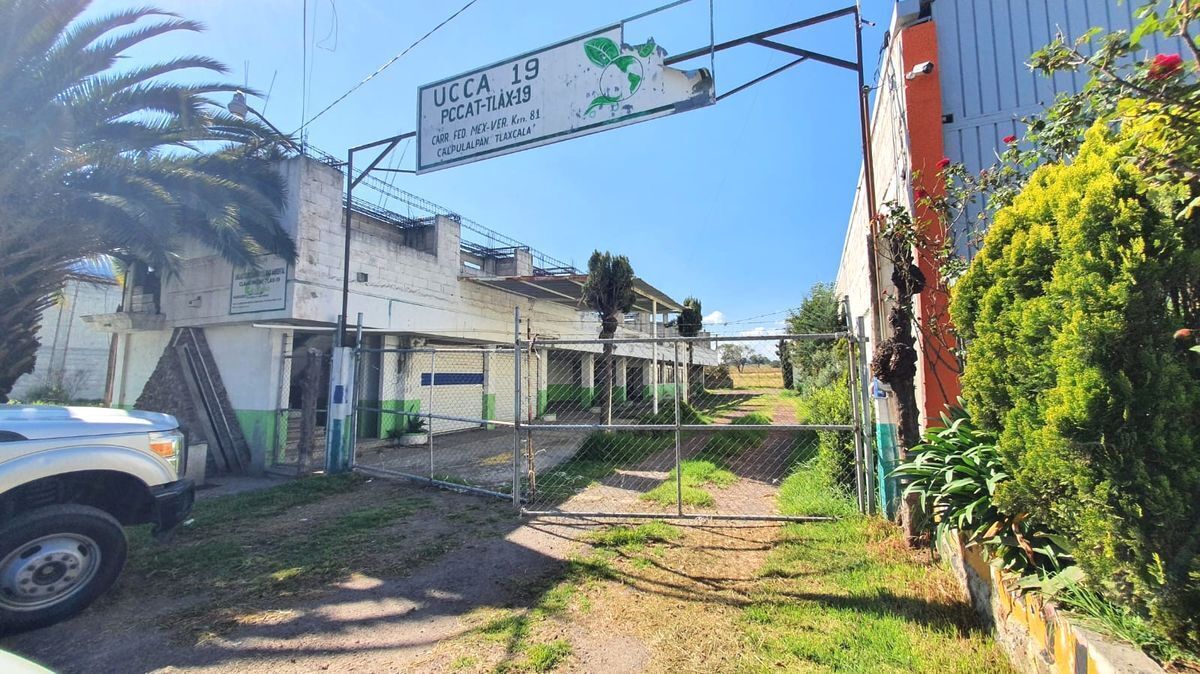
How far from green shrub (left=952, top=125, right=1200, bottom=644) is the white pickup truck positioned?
20.2 feet

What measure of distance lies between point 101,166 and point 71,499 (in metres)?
6.95

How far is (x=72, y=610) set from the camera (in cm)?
381

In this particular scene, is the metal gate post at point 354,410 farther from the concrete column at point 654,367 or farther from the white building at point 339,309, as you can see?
the concrete column at point 654,367

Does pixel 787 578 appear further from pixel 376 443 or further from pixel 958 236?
pixel 376 443

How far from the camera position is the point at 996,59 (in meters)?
5.23

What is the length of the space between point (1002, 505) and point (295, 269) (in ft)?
34.2

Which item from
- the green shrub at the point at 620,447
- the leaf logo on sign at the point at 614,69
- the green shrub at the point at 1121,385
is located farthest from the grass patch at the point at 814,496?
the leaf logo on sign at the point at 614,69

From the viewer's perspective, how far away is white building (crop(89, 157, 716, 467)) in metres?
9.79

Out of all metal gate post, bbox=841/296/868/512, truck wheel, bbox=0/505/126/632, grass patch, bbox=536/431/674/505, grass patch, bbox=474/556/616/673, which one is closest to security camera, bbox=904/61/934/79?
metal gate post, bbox=841/296/868/512

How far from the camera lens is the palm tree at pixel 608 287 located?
12.9 m

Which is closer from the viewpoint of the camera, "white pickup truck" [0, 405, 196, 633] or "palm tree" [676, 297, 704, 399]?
"white pickup truck" [0, 405, 196, 633]

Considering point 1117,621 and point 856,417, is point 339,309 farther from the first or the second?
point 1117,621

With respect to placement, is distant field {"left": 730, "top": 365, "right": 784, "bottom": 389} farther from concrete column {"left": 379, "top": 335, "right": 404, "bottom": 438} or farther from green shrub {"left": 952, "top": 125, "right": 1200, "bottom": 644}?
green shrub {"left": 952, "top": 125, "right": 1200, "bottom": 644}

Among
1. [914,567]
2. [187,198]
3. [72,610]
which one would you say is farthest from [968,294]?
[187,198]
